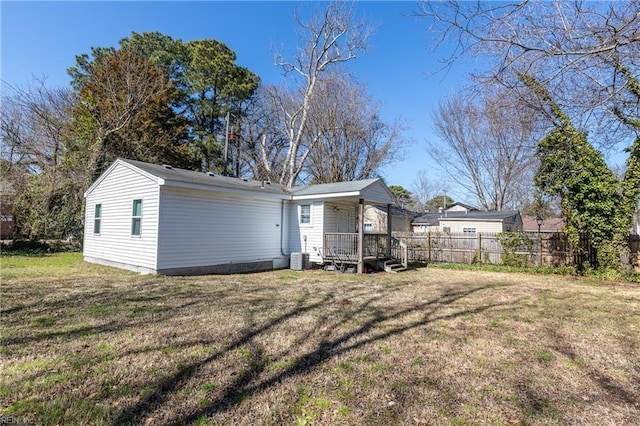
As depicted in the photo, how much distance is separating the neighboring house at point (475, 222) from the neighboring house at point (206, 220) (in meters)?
14.2

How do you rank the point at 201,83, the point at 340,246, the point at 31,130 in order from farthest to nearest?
the point at 201,83 < the point at 31,130 < the point at 340,246

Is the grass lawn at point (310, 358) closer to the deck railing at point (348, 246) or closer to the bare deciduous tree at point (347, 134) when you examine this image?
the deck railing at point (348, 246)

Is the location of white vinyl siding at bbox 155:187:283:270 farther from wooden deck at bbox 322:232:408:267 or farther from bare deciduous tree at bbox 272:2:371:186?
bare deciduous tree at bbox 272:2:371:186

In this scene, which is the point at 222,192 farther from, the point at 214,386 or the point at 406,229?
the point at 406,229

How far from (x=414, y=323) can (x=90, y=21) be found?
14.0 metres

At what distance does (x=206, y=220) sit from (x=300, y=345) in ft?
23.7

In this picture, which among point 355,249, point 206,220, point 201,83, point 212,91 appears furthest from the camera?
point 212,91

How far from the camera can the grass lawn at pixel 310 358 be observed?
270 cm

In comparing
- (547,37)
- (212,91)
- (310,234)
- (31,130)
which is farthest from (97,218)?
(212,91)

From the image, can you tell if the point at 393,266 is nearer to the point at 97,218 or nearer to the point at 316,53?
the point at 97,218

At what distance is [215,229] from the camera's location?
10664 millimetres

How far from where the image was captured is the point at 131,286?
766 cm

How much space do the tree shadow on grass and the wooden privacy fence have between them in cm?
759

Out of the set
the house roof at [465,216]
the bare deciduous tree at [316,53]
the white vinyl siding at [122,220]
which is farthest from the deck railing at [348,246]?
the house roof at [465,216]
